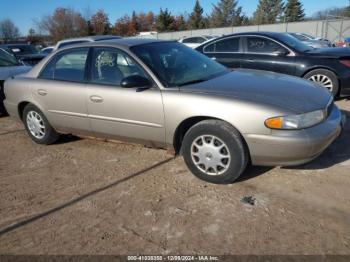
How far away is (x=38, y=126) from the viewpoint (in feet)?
16.7

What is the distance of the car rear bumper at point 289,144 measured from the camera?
316 cm

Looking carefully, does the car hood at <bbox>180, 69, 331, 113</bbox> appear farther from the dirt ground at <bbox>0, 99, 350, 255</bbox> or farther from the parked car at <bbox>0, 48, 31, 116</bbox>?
the parked car at <bbox>0, 48, 31, 116</bbox>

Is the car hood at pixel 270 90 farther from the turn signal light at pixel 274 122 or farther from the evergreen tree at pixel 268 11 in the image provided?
the evergreen tree at pixel 268 11

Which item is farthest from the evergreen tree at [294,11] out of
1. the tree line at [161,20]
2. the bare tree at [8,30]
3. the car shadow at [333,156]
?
the car shadow at [333,156]

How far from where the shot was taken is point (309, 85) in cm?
396

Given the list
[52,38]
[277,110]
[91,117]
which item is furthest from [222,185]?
[52,38]

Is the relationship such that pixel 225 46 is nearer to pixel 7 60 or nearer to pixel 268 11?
pixel 7 60

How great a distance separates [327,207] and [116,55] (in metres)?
2.87

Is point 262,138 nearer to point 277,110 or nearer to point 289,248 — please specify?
point 277,110

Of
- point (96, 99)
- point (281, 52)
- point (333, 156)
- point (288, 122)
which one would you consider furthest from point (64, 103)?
point (281, 52)

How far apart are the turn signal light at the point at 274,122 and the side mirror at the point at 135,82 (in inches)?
54.6

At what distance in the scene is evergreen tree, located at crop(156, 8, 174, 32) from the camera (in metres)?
64.1

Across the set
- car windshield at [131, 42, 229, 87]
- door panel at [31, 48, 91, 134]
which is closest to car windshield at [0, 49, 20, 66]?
door panel at [31, 48, 91, 134]

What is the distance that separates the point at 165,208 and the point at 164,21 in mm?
65024
